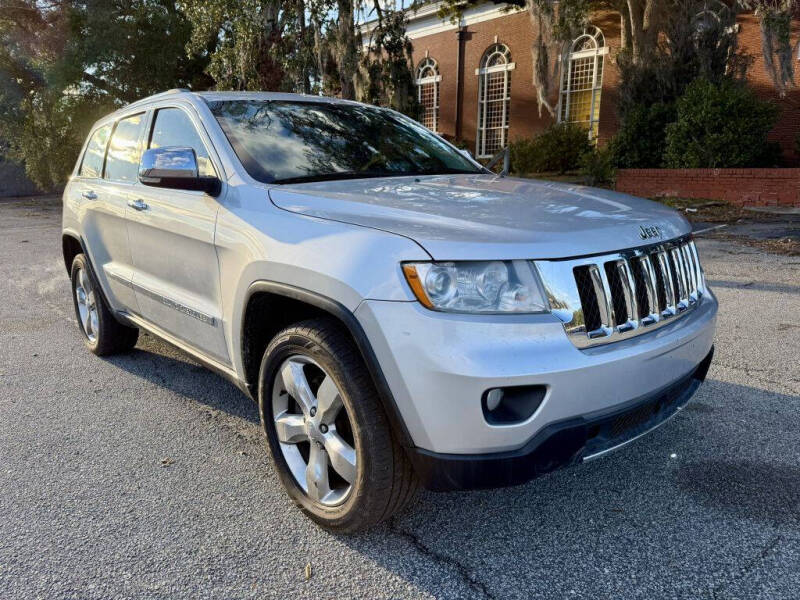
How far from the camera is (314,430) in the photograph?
2.52 m

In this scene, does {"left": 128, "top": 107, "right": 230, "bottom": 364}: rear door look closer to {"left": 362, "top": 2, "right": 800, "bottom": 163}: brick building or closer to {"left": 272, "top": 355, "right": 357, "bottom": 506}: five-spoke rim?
{"left": 272, "top": 355, "right": 357, "bottom": 506}: five-spoke rim

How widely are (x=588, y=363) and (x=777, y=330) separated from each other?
151 inches

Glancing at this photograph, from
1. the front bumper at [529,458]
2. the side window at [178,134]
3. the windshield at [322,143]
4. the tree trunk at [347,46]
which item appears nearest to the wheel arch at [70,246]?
the side window at [178,134]

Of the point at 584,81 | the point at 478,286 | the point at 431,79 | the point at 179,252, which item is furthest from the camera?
the point at 431,79

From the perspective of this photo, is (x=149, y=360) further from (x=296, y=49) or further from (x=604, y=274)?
(x=296, y=49)

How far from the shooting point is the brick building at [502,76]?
20.5m

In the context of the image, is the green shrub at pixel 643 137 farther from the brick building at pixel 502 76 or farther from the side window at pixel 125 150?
the side window at pixel 125 150

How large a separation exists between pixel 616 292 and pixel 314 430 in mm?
1254

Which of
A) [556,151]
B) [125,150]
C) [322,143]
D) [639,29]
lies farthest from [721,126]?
[125,150]

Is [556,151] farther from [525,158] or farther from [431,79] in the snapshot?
[431,79]

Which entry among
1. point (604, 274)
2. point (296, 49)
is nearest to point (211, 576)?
point (604, 274)

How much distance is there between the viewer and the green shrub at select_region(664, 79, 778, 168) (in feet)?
43.4

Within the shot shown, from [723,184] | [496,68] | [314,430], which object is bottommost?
[314,430]

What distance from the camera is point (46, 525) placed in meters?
2.62
